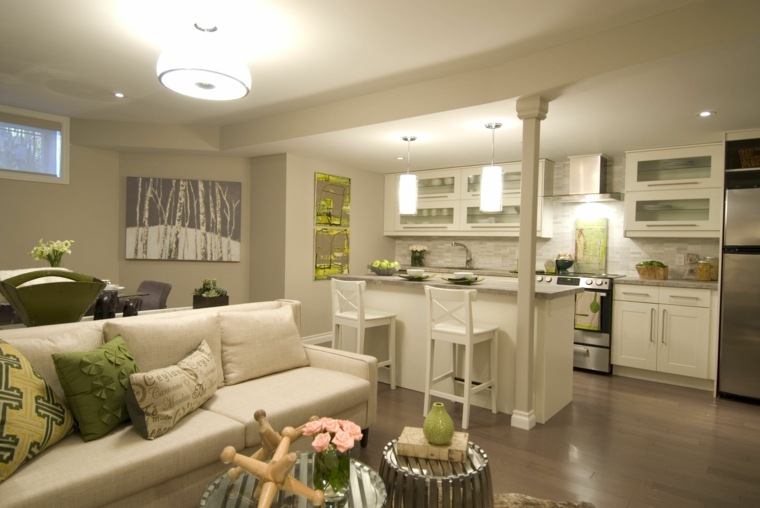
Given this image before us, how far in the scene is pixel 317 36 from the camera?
287cm

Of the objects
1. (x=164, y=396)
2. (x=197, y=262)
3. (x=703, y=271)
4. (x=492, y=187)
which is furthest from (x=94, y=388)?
(x=703, y=271)

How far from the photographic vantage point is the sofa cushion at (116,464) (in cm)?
149

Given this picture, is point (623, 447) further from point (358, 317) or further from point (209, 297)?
point (209, 297)

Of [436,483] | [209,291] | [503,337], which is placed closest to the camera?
[436,483]

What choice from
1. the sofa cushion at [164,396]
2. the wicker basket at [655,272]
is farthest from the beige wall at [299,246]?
the wicker basket at [655,272]

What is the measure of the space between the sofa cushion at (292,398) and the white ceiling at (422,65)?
2134 millimetres

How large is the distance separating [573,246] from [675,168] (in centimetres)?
136

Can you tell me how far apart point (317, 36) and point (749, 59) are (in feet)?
8.35

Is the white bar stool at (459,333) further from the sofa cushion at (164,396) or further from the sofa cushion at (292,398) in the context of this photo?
the sofa cushion at (164,396)

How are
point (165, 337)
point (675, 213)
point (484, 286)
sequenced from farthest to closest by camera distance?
point (675, 213), point (484, 286), point (165, 337)

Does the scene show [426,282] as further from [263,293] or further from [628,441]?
[263,293]

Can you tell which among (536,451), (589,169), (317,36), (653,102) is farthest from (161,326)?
(589,169)

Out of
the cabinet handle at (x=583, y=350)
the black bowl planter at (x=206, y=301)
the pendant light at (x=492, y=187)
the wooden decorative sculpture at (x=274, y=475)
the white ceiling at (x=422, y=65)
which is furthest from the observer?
the cabinet handle at (x=583, y=350)

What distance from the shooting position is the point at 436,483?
5.03ft
